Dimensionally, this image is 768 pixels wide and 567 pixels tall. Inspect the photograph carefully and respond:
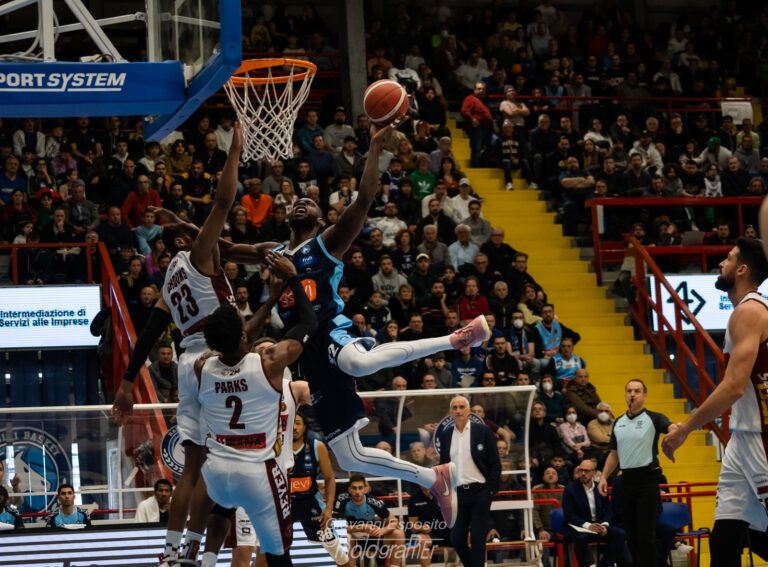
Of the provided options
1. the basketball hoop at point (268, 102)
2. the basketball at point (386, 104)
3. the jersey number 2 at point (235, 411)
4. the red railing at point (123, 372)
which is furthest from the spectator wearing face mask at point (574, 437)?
the jersey number 2 at point (235, 411)

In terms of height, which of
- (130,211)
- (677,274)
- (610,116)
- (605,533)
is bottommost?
(605,533)

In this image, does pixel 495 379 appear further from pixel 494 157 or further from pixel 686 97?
pixel 686 97

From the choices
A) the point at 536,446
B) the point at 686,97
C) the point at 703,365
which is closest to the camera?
the point at 536,446

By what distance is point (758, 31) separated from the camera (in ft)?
80.0

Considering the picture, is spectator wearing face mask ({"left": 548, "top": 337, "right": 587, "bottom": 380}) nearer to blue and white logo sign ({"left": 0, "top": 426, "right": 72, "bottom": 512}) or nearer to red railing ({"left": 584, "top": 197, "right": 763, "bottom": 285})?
red railing ({"left": 584, "top": 197, "right": 763, "bottom": 285})

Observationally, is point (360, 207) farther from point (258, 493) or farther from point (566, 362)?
point (566, 362)

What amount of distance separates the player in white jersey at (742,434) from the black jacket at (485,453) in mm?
4749

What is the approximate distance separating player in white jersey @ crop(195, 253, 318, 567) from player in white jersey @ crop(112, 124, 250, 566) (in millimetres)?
370

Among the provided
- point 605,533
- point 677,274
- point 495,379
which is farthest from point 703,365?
point 605,533

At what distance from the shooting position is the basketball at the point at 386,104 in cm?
756

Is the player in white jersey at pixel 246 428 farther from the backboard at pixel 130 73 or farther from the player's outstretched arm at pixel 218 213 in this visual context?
the backboard at pixel 130 73

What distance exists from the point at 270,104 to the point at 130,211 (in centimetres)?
550

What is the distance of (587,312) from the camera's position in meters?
18.0

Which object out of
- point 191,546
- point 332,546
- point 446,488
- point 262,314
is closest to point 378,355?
point 262,314
